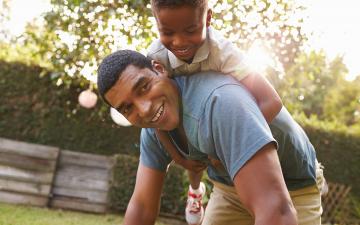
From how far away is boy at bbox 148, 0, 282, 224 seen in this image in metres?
2.01

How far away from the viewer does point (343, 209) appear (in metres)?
9.09

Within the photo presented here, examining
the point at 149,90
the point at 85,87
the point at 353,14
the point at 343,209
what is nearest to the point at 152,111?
the point at 149,90

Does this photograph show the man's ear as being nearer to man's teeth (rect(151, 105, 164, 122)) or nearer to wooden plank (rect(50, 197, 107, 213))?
man's teeth (rect(151, 105, 164, 122))

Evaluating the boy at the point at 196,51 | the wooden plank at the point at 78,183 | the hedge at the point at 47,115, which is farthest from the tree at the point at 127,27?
the boy at the point at 196,51

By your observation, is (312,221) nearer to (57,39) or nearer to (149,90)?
(149,90)

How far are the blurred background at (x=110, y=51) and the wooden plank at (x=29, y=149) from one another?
1.23 ft

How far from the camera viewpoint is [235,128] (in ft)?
5.47

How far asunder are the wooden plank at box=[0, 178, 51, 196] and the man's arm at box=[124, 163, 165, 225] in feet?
17.6

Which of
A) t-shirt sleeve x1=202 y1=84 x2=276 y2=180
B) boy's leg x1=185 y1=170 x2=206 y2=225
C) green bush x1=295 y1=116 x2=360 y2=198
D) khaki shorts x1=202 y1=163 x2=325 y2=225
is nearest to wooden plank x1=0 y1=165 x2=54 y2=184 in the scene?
boy's leg x1=185 y1=170 x2=206 y2=225

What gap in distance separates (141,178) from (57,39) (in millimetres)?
4046

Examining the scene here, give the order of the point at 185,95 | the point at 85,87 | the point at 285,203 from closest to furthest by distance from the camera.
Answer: the point at 285,203 < the point at 185,95 < the point at 85,87

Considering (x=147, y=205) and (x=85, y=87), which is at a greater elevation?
(x=147, y=205)

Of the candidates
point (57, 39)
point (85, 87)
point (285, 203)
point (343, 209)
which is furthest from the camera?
point (343, 209)

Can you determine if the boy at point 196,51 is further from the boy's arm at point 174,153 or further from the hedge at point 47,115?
the hedge at point 47,115
